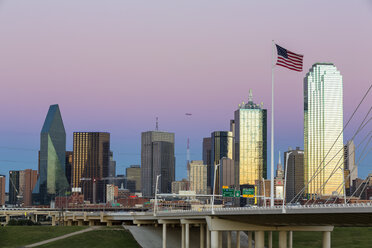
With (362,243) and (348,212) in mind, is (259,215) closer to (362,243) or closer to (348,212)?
(348,212)

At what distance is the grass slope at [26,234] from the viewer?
5295 inches

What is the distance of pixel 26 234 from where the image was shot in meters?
144

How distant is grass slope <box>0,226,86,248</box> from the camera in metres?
134

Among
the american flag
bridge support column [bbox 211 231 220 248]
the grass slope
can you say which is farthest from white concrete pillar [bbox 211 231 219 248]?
the grass slope

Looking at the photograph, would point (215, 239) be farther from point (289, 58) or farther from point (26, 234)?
point (26, 234)

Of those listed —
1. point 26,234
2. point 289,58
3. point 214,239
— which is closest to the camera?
point 289,58

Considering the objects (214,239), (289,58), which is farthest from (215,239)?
(289,58)

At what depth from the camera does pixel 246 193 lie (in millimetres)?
133000

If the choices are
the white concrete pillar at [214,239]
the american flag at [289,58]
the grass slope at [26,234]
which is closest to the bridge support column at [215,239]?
the white concrete pillar at [214,239]

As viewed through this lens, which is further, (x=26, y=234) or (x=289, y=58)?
(x=26, y=234)

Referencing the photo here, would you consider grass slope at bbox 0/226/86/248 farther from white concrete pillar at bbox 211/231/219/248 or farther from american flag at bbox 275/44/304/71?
american flag at bbox 275/44/304/71

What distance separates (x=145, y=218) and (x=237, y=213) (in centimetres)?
5581

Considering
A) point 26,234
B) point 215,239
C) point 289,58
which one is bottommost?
point 26,234

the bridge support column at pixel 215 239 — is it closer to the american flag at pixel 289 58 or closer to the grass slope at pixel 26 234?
the american flag at pixel 289 58
